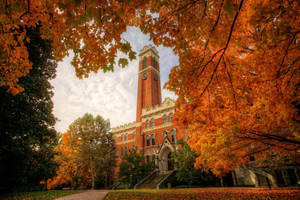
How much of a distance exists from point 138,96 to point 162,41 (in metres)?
32.0

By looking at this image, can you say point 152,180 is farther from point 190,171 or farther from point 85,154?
point 85,154

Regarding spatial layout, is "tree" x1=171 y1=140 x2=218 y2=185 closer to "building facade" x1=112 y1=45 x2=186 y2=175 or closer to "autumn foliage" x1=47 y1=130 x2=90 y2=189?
"building facade" x1=112 y1=45 x2=186 y2=175

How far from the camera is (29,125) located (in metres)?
9.99

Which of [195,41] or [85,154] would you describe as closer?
[195,41]

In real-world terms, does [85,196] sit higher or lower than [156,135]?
lower

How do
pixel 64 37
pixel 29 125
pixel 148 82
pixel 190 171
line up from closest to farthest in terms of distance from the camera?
pixel 64 37 → pixel 29 125 → pixel 190 171 → pixel 148 82

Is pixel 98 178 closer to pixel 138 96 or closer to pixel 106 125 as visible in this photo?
pixel 106 125

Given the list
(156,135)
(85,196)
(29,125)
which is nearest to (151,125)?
(156,135)

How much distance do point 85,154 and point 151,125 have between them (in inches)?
489

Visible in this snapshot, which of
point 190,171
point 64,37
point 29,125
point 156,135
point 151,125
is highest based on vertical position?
point 151,125

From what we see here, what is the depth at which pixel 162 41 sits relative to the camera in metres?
3.75

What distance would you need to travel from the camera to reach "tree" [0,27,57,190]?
9312 millimetres

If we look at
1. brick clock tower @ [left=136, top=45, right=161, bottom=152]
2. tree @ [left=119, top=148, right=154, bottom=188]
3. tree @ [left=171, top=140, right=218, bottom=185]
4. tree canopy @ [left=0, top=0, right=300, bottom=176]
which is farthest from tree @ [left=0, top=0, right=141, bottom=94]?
brick clock tower @ [left=136, top=45, right=161, bottom=152]

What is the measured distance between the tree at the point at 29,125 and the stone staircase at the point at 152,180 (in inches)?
444
